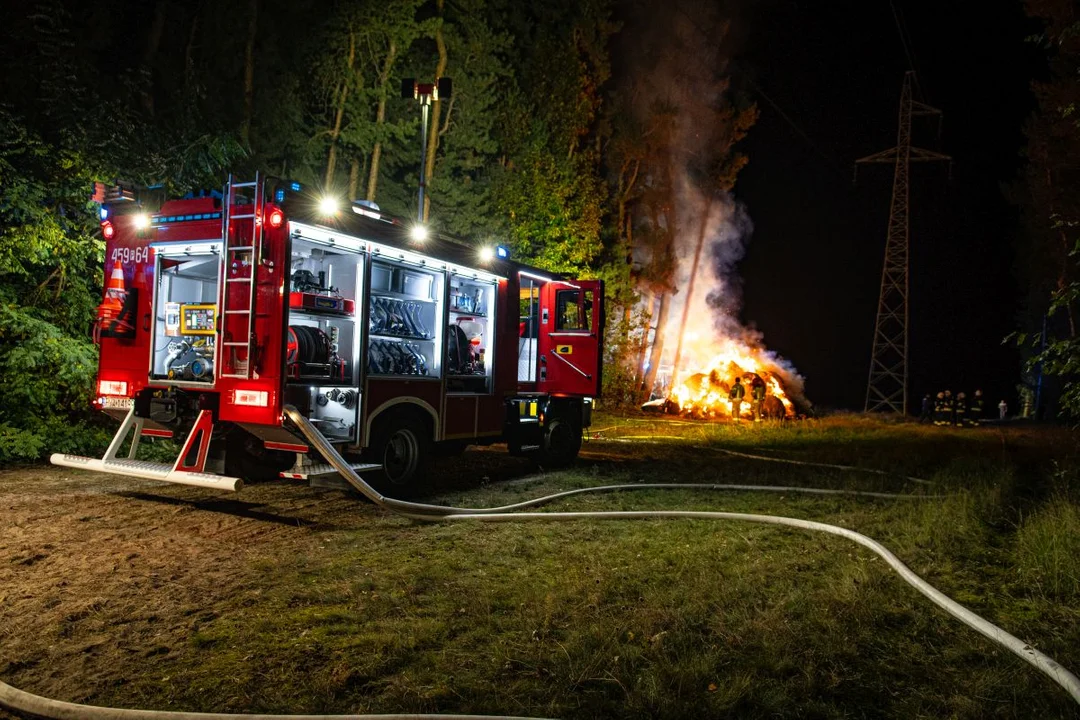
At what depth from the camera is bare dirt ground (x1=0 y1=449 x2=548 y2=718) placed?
13.2 ft

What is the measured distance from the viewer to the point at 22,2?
35.0ft

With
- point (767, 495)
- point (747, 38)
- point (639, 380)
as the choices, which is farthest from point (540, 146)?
point (767, 495)

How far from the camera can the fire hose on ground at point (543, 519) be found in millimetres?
3139

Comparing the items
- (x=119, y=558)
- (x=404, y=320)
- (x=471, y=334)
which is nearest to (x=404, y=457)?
(x=404, y=320)

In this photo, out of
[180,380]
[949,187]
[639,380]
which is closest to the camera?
[180,380]

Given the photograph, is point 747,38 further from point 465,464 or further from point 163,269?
point 163,269

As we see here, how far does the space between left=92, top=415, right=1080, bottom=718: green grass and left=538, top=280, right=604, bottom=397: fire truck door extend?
13.9ft

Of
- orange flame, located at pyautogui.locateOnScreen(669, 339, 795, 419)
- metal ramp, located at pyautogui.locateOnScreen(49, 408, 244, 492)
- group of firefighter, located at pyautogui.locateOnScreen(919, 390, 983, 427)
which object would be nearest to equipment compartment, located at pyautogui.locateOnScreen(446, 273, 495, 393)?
metal ramp, located at pyautogui.locateOnScreen(49, 408, 244, 492)

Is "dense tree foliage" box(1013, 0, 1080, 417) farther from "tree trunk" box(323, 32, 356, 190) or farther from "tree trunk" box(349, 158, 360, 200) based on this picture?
"tree trunk" box(349, 158, 360, 200)

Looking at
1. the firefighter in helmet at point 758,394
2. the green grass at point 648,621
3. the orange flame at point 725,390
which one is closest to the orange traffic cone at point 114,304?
the green grass at point 648,621

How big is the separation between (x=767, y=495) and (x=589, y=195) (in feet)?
55.3

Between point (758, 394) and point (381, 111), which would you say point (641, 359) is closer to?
point (758, 394)

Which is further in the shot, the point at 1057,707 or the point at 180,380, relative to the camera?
the point at 180,380

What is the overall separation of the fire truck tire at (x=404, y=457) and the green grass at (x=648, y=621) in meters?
1.03
